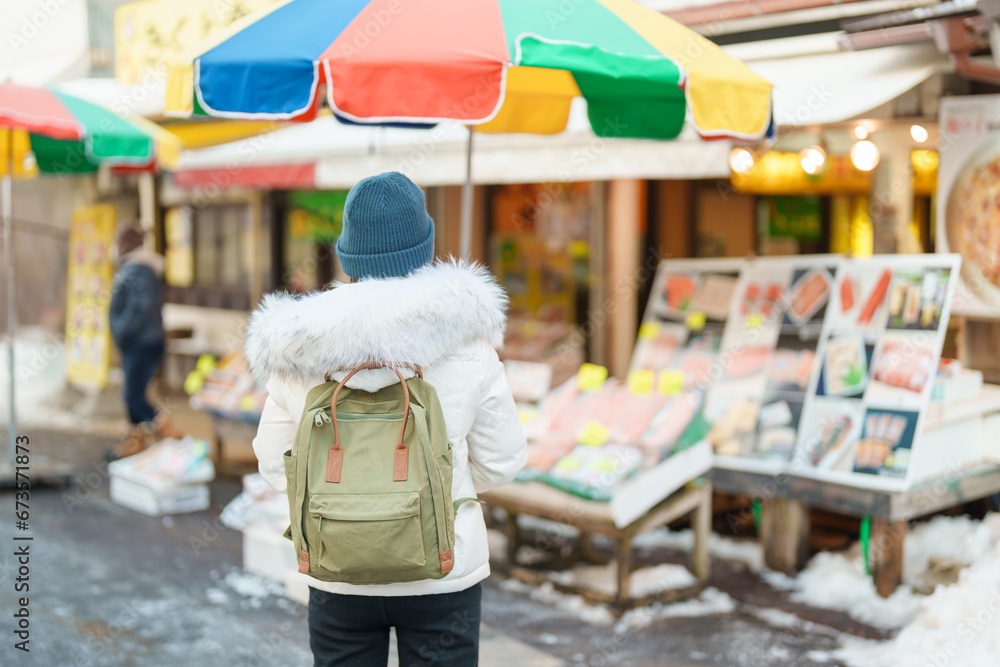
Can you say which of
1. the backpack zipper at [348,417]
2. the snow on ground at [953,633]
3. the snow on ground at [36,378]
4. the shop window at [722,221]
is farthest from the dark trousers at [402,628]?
the snow on ground at [36,378]

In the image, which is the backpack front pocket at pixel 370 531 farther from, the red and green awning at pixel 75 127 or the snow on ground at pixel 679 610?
the red and green awning at pixel 75 127

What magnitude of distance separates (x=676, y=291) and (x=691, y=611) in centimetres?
234

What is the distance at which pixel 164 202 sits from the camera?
1271 centimetres

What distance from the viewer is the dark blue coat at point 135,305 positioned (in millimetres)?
8148

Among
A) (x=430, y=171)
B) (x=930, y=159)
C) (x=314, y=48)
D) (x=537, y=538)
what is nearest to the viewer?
(x=314, y=48)

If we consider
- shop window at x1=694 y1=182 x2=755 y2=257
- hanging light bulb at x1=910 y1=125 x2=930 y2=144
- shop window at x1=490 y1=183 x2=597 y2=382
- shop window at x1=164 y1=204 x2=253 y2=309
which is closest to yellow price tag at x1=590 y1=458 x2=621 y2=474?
hanging light bulb at x1=910 y1=125 x2=930 y2=144

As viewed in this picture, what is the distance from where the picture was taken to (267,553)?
5664 millimetres

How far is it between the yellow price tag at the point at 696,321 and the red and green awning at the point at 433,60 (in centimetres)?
242

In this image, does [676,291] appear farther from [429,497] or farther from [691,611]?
[429,497]

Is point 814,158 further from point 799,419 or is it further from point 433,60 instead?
point 433,60

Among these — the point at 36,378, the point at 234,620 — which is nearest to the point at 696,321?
the point at 234,620

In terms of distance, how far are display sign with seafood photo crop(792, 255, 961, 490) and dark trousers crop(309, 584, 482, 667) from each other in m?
3.25

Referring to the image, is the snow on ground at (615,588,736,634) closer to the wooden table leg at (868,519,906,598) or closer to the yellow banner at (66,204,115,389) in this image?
the wooden table leg at (868,519,906,598)

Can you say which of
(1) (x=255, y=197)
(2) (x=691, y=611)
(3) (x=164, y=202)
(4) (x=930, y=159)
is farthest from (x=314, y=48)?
(3) (x=164, y=202)
